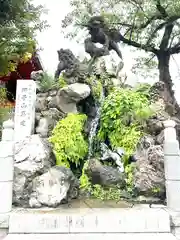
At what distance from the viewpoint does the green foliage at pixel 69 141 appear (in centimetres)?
469

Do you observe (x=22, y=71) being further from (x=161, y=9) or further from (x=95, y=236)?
(x=95, y=236)

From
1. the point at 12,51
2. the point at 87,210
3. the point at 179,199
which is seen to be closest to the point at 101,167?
the point at 87,210

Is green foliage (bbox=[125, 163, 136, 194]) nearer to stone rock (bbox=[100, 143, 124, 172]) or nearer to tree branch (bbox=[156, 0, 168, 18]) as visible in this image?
stone rock (bbox=[100, 143, 124, 172])

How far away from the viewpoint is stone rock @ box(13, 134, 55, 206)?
3864 millimetres

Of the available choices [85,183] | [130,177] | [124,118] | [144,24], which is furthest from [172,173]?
[144,24]

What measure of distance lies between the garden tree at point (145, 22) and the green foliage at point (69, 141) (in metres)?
5.96

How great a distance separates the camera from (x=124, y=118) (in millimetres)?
5176

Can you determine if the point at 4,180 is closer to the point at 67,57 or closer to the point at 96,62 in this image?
the point at 67,57

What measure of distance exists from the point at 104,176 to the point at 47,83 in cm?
271

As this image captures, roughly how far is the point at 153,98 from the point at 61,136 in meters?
2.22

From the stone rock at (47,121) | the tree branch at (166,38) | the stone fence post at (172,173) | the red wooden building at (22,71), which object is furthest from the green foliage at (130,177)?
the tree branch at (166,38)

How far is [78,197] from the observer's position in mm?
4152

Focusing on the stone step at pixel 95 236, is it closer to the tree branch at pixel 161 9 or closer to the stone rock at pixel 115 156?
the stone rock at pixel 115 156

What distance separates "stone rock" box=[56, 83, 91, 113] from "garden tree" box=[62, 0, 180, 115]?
535 centimetres
